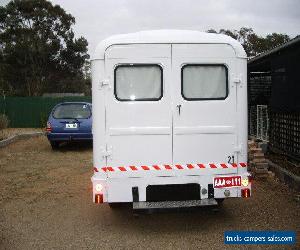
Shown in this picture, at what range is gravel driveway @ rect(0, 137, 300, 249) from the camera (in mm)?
5297

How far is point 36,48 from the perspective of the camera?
37906 mm

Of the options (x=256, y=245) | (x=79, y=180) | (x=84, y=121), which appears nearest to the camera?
(x=256, y=245)

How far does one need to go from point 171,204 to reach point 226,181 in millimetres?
815

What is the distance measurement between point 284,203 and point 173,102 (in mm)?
2879

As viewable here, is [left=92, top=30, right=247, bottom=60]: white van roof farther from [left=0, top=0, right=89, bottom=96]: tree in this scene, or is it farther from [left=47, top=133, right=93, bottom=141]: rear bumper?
[left=0, top=0, right=89, bottom=96]: tree

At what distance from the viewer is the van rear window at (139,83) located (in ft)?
17.8

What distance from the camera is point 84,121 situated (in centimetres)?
1336

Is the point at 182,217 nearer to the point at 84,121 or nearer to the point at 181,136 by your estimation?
the point at 181,136

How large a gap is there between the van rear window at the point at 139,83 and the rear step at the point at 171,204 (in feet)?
4.53

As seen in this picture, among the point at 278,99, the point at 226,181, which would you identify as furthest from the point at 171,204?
the point at 278,99

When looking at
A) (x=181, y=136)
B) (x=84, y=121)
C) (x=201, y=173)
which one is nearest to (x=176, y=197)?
(x=201, y=173)

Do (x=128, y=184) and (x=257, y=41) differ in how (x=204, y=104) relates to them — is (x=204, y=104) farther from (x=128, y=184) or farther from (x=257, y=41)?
(x=257, y=41)

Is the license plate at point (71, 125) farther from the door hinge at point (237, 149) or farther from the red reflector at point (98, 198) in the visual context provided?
the door hinge at point (237, 149)

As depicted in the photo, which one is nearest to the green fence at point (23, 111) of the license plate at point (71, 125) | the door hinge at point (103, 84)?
the license plate at point (71, 125)
